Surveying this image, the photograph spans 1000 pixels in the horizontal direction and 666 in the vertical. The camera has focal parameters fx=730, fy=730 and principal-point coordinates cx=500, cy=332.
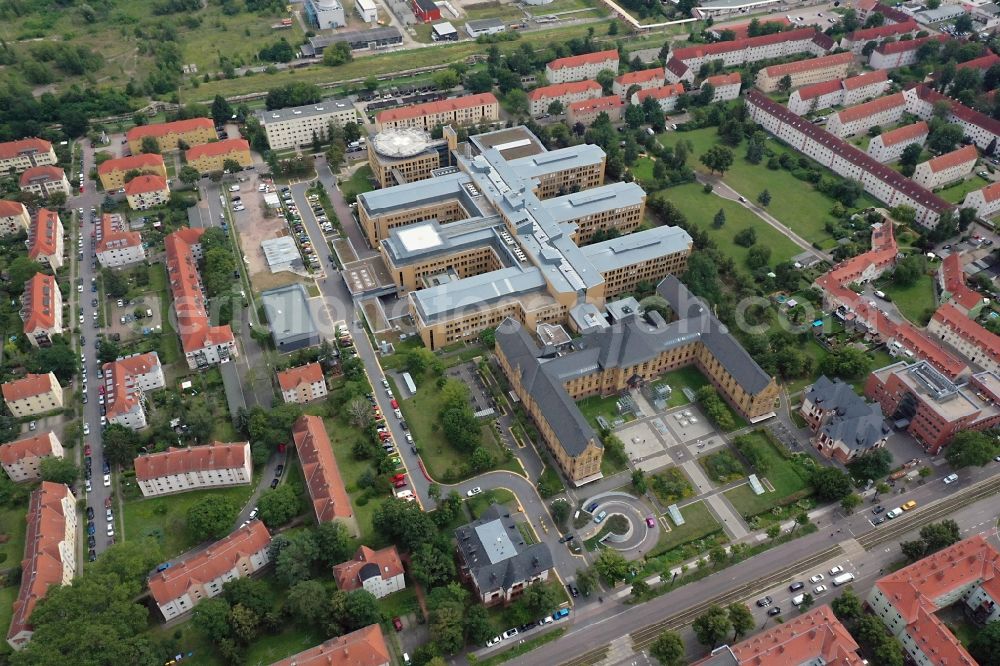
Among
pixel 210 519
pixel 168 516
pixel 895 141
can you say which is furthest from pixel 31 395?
pixel 895 141

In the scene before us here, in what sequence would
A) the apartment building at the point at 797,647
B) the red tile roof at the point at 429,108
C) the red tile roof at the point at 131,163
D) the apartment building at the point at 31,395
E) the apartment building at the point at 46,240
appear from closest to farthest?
the apartment building at the point at 797,647
the apartment building at the point at 31,395
the apartment building at the point at 46,240
the red tile roof at the point at 131,163
the red tile roof at the point at 429,108

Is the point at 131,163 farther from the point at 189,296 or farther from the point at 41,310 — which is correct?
the point at 189,296

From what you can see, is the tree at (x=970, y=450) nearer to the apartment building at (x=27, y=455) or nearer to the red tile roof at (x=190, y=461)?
the red tile roof at (x=190, y=461)

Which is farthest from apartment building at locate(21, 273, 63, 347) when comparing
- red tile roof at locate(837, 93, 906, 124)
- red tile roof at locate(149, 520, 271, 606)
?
red tile roof at locate(837, 93, 906, 124)

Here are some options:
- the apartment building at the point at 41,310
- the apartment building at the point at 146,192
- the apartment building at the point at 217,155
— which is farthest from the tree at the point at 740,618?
the apartment building at the point at 217,155

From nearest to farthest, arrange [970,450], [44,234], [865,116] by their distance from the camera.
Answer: [970,450], [44,234], [865,116]

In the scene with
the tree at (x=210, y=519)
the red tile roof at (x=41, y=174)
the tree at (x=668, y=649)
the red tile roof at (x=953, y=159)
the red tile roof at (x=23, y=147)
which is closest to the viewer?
the tree at (x=668, y=649)

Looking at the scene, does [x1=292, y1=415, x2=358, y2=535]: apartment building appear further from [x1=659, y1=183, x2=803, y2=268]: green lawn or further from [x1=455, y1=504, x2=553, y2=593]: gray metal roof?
[x1=659, y1=183, x2=803, y2=268]: green lawn
